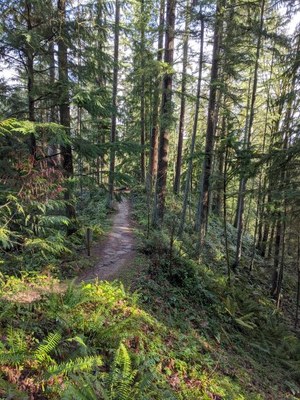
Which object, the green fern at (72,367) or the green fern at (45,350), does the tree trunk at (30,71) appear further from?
the green fern at (72,367)

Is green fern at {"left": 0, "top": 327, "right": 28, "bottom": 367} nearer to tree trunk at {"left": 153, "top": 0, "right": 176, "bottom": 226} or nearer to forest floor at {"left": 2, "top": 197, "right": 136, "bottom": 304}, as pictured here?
A: forest floor at {"left": 2, "top": 197, "right": 136, "bottom": 304}

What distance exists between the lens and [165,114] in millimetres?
11492

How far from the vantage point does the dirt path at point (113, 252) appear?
8.13 metres

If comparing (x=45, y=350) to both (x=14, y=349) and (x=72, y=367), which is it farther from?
(x=72, y=367)

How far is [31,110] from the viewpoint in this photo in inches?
296

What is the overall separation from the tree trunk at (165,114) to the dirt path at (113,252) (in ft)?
5.55

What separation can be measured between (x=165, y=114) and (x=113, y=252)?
217 inches

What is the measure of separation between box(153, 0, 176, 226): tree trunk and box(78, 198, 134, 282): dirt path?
1.69 metres

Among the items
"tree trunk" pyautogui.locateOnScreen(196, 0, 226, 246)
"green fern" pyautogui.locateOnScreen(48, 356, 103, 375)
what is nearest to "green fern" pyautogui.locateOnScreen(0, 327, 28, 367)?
"green fern" pyautogui.locateOnScreen(48, 356, 103, 375)

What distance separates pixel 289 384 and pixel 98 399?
6128 millimetres

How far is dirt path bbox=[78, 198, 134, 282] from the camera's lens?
8.13 m

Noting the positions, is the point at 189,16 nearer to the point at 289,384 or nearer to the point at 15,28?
the point at 15,28

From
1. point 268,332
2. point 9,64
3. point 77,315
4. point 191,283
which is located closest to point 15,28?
point 9,64

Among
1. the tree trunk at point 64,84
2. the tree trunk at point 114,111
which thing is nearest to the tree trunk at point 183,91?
the tree trunk at point 114,111
